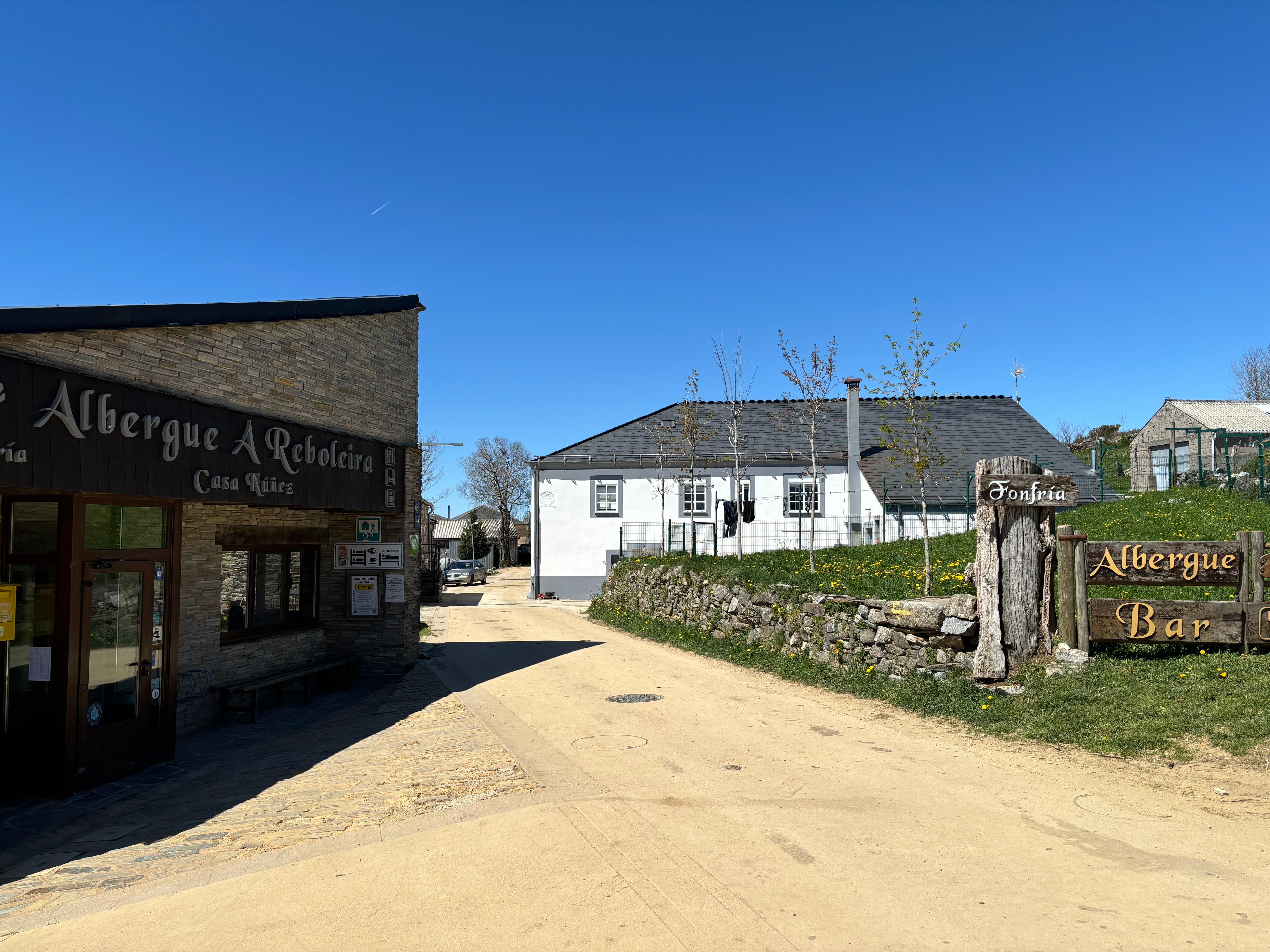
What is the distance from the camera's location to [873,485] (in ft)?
97.9

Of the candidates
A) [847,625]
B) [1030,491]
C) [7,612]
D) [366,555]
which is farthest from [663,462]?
[7,612]

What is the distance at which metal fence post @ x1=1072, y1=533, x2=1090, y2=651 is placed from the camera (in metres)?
9.23

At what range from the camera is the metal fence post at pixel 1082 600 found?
30.3ft

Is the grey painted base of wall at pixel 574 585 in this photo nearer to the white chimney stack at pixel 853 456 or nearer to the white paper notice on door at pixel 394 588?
the white chimney stack at pixel 853 456

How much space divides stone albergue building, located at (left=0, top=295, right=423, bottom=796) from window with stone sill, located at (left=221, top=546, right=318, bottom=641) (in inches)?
1.4

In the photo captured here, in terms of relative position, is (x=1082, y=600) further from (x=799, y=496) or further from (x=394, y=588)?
(x=799, y=496)

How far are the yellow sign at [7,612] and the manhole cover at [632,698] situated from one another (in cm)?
676

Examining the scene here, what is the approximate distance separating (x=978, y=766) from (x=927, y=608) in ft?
10.6

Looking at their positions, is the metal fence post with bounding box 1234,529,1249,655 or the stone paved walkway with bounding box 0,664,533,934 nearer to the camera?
the stone paved walkway with bounding box 0,664,533,934

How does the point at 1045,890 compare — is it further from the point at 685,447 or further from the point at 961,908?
the point at 685,447

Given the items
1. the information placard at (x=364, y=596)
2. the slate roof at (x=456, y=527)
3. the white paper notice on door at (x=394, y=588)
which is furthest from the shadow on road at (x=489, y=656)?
the slate roof at (x=456, y=527)

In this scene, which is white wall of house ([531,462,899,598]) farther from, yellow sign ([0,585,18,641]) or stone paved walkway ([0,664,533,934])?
yellow sign ([0,585,18,641])

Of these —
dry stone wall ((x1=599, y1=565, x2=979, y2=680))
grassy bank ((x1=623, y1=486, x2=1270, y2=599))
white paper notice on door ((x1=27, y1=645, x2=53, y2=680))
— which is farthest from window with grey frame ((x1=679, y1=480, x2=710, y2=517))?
white paper notice on door ((x1=27, y1=645, x2=53, y2=680))

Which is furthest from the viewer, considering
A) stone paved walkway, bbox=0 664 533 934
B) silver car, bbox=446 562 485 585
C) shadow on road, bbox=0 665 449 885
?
silver car, bbox=446 562 485 585
